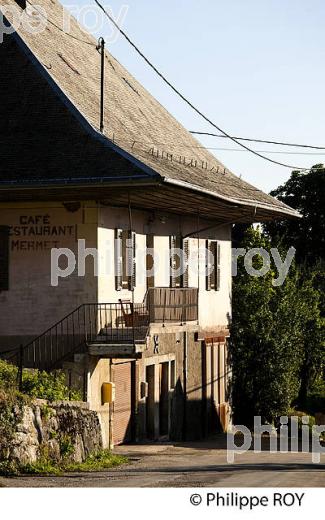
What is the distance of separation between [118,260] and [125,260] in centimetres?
64

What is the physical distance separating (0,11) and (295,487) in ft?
53.4

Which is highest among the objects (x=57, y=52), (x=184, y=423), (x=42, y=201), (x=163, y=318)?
(x=57, y=52)

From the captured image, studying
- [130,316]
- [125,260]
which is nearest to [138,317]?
[130,316]

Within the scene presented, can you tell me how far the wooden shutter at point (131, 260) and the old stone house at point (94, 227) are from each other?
0.10 feet

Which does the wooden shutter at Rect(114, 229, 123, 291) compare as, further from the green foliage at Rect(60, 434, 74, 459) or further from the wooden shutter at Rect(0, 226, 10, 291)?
the green foliage at Rect(60, 434, 74, 459)

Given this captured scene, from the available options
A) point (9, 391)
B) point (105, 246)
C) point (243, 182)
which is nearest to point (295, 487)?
point (9, 391)

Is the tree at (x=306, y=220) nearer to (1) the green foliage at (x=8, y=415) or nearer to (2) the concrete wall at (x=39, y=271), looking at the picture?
(2) the concrete wall at (x=39, y=271)

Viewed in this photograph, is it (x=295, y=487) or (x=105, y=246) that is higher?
(x=105, y=246)

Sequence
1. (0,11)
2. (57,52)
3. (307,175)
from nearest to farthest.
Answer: (0,11) < (57,52) < (307,175)

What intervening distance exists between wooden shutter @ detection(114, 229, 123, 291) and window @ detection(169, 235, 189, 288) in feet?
14.4

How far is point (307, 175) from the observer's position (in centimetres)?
6819

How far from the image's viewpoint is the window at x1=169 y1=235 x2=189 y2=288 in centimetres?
3400

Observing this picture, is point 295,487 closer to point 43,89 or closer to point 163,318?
point 163,318

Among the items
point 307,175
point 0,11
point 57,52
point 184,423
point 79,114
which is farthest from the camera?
point 307,175
